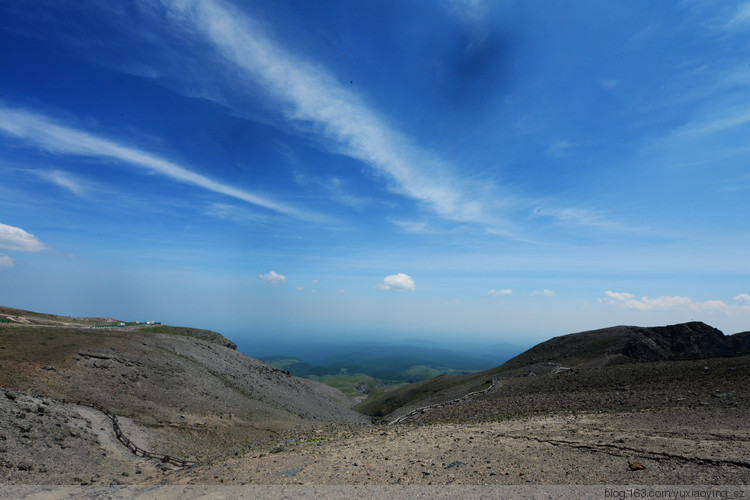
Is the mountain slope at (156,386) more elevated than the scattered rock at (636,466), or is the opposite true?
the scattered rock at (636,466)

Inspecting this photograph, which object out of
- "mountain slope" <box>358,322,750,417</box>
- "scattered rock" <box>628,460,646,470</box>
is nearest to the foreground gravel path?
"scattered rock" <box>628,460,646,470</box>

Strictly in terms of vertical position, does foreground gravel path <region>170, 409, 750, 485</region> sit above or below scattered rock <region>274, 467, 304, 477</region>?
above

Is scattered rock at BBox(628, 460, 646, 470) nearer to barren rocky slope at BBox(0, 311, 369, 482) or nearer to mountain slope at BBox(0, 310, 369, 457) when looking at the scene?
barren rocky slope at BBox(0, 311, 369, 482)

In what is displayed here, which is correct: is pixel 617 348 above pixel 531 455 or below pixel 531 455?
above

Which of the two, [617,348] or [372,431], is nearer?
[372,431]

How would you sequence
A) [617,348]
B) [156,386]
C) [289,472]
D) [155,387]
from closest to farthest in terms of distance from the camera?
1. [289,472]
2. [155,387]
3. [156,386]
4. [617,348]

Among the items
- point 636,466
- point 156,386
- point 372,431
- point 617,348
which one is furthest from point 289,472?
point 617,348

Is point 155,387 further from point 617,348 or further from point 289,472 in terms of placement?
point 617,348

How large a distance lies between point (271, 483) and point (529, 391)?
103 feet

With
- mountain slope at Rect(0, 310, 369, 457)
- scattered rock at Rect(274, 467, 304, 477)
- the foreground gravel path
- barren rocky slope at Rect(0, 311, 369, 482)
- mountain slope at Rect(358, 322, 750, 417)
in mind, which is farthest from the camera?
mountain slope at Rect(358, 322, 750, 417)

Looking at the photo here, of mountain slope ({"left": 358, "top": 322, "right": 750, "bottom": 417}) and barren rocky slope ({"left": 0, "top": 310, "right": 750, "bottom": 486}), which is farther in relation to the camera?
mountain slope ({"left": 358, "top": 322, "right": 750, "bottom": 417})

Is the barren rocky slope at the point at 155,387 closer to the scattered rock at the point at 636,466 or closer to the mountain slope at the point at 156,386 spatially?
the mountain slope at the point at 156,386

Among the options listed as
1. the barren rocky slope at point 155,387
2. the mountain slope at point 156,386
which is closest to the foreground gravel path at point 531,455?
the barren rocky slope at point 155,387

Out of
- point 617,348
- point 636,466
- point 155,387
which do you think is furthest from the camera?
point 617,348
